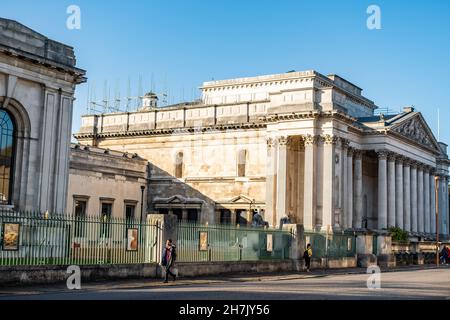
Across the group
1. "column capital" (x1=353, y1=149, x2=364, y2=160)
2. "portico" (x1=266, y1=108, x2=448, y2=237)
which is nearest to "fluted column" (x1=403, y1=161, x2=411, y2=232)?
"portico" (x1=266, y1=108, x2=448, y2=237)

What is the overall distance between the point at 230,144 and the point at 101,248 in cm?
3501

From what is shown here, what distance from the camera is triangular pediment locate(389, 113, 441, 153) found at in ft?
206

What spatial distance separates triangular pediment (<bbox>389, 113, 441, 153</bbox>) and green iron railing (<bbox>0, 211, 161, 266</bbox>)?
3783 cm

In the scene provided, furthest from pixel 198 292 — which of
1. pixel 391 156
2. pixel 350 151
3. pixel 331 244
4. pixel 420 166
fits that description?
pixel 420 166

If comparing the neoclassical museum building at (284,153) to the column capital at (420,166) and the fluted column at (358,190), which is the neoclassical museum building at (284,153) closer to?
the fluted column at (358,190)

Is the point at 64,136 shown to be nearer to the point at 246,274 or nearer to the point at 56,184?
the point at 56,184

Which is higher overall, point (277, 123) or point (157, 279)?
point (277, 123)

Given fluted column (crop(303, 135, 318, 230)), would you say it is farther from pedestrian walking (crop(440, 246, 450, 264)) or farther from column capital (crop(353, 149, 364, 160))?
pedestrian walking (crop(440, 246, 450, 264))

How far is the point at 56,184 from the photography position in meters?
36.1

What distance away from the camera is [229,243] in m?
32.9

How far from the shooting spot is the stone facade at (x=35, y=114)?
3391 centimetres
